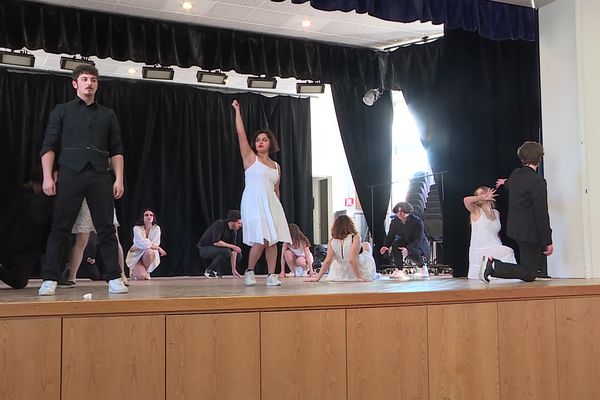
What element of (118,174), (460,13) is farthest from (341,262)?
(118,174)

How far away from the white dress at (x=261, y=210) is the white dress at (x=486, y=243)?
1.83 metres

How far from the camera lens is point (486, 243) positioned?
222 inches

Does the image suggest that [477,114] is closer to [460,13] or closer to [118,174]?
[460,13]

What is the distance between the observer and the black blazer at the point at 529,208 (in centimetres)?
473

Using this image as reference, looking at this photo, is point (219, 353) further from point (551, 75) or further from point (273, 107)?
point (273, 107)

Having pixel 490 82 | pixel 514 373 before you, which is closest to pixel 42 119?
pixel 490 82

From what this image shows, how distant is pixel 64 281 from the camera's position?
4.93m

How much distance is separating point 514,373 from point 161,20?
5.77 meters

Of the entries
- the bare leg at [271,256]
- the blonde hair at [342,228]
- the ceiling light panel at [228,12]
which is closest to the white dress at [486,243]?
the blonde hair at [342,228]

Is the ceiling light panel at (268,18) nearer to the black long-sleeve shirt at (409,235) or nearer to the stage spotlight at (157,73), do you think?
the stage spotlight at (157,73)

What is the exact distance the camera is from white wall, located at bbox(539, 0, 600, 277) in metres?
5.11

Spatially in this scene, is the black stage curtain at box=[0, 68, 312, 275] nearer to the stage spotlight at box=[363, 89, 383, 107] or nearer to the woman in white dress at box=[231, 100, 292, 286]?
the stage spotlight at box=[363, 89, 383, 107]

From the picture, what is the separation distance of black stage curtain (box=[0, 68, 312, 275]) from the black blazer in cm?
662

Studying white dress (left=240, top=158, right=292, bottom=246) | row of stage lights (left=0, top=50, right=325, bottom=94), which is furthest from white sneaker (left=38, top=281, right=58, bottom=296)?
row of stage lights (left=0, top=50, right=325, bottom=94)
